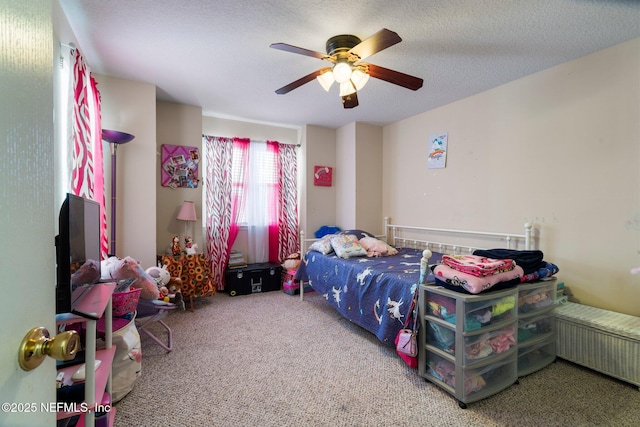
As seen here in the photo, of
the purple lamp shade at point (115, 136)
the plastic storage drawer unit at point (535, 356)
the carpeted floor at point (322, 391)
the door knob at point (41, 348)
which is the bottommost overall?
the carpeted floor at point (322, 391)

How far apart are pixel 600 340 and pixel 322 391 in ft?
6.47

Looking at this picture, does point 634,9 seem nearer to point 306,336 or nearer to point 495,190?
point 495,190

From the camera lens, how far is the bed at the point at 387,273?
2.09 metres

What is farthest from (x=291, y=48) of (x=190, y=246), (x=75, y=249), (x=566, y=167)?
(x=190, y=246)

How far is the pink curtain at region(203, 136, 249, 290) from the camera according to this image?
12.3ft

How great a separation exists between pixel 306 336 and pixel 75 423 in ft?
5.57

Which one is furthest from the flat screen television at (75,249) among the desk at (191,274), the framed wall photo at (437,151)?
the framed wall photo at (437,151)

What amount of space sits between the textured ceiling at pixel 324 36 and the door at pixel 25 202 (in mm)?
1529

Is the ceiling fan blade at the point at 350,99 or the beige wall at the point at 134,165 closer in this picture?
the ceiling fan blade at the point at 350,99

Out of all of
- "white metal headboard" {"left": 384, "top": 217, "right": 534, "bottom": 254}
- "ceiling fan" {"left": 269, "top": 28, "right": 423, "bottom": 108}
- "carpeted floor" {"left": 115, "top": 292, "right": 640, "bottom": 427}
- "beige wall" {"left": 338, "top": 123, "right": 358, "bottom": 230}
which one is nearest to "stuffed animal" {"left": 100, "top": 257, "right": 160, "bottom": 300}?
"carpeted floor" {"left": 115, "top": 292, "right": 640, "bottom": 427}

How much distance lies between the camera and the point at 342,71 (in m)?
1.90

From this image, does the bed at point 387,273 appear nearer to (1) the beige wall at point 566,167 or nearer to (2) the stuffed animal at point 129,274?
(1) the beige wall at point 566,167

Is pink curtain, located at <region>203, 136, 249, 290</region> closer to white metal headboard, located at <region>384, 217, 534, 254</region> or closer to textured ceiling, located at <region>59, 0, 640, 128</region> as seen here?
textured ceiling, located at <region>59, 0, 640, 128</region>

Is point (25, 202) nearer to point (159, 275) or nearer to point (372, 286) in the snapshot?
point (372, 286)
